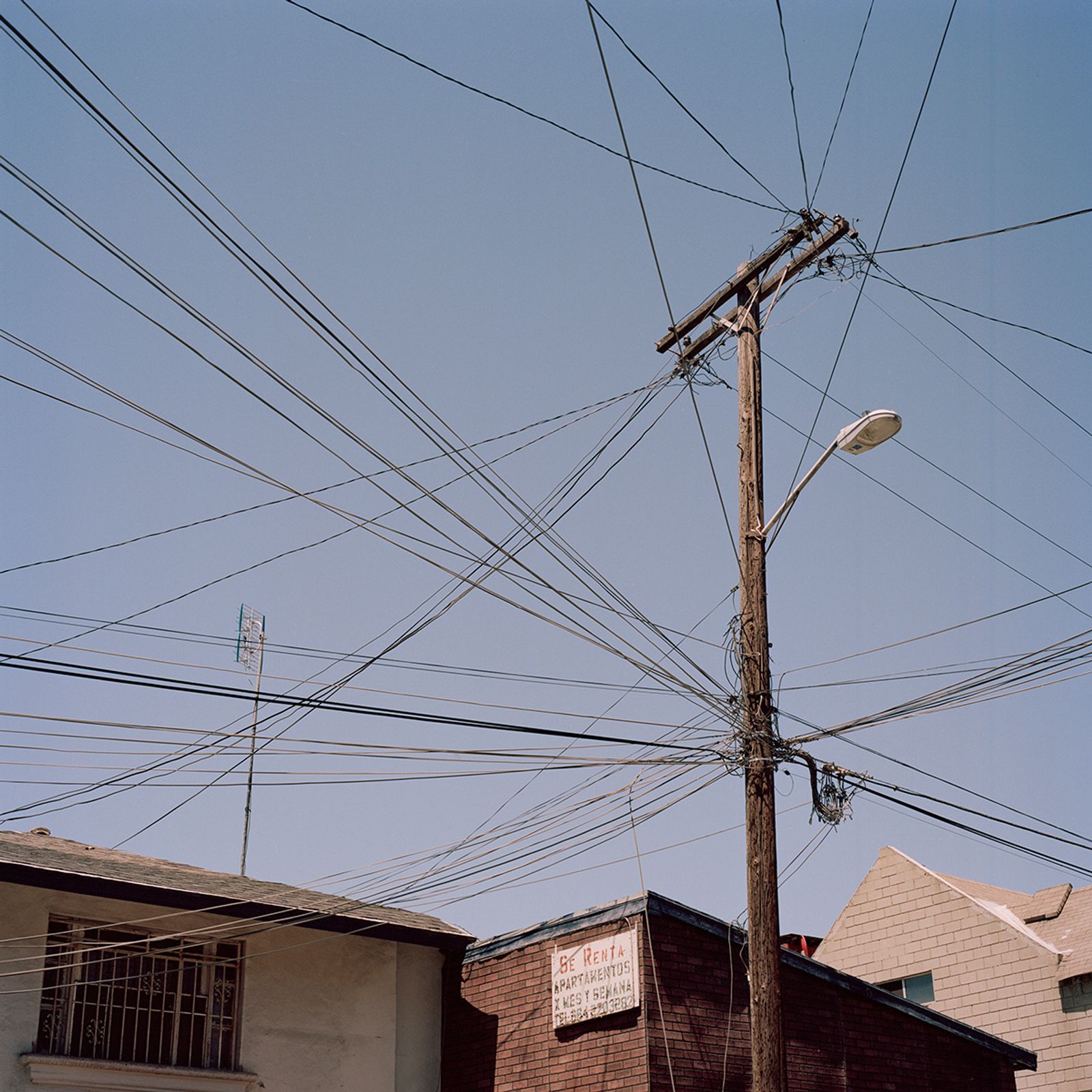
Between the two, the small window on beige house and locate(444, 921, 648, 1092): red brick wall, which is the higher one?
the small window on beige house

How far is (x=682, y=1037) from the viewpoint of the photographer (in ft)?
46.0

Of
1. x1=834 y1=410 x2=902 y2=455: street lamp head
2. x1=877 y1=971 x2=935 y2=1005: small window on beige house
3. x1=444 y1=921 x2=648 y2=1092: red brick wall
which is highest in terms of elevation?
x1=834 y1=410 x2=902 y2=455: street lamp head

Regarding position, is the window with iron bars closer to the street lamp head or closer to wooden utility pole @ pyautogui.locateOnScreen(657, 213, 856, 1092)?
wooden utility pole @ pyautogui.locateOnScreen(657, 213, 856, 1092)

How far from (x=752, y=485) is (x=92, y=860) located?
28.3ft

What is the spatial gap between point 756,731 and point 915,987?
14.6m

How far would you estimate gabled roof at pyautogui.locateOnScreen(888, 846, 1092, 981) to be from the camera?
2180cm

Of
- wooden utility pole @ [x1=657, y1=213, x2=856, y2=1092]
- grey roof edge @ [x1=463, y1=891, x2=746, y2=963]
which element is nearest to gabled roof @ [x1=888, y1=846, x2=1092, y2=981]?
grey roof edge @ [x1=463, y1=891, x2=746, y2=963]

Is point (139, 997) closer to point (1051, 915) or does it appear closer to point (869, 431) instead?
point (869, 431)

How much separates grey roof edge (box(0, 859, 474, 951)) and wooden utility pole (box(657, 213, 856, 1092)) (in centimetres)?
557

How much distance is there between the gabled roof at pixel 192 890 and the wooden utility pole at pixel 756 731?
5198 mm

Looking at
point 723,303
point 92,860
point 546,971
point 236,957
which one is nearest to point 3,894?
point 92,860

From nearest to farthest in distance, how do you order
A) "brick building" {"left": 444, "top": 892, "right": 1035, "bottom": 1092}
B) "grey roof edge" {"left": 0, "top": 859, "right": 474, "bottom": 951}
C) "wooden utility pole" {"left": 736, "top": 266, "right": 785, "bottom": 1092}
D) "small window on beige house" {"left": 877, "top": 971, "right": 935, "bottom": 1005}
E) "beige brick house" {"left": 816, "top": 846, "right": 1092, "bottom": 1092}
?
1. "wooden utility pole" {"left": 736, "top": 266, "right": 785, "bottom": 1092}
2. "grey roof edge" {"left": 0, "top": 859, "right": 474, "bottom": 951}
3. "brick building" {"left": 444, "top": 892, "right": 1035, "bottom": 1092}
4. "beige brick house" {"left": 816, "top": 846, "right": 1092, "bottom": 1092}
5. "small window on beige house" {"left": 877, "top": 971, "right": 935, "bottom": 1005}

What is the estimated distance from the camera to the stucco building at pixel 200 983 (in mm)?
13656

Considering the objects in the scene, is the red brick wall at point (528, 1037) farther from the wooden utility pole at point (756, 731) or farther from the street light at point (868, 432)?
the street light at point (868, 432)
